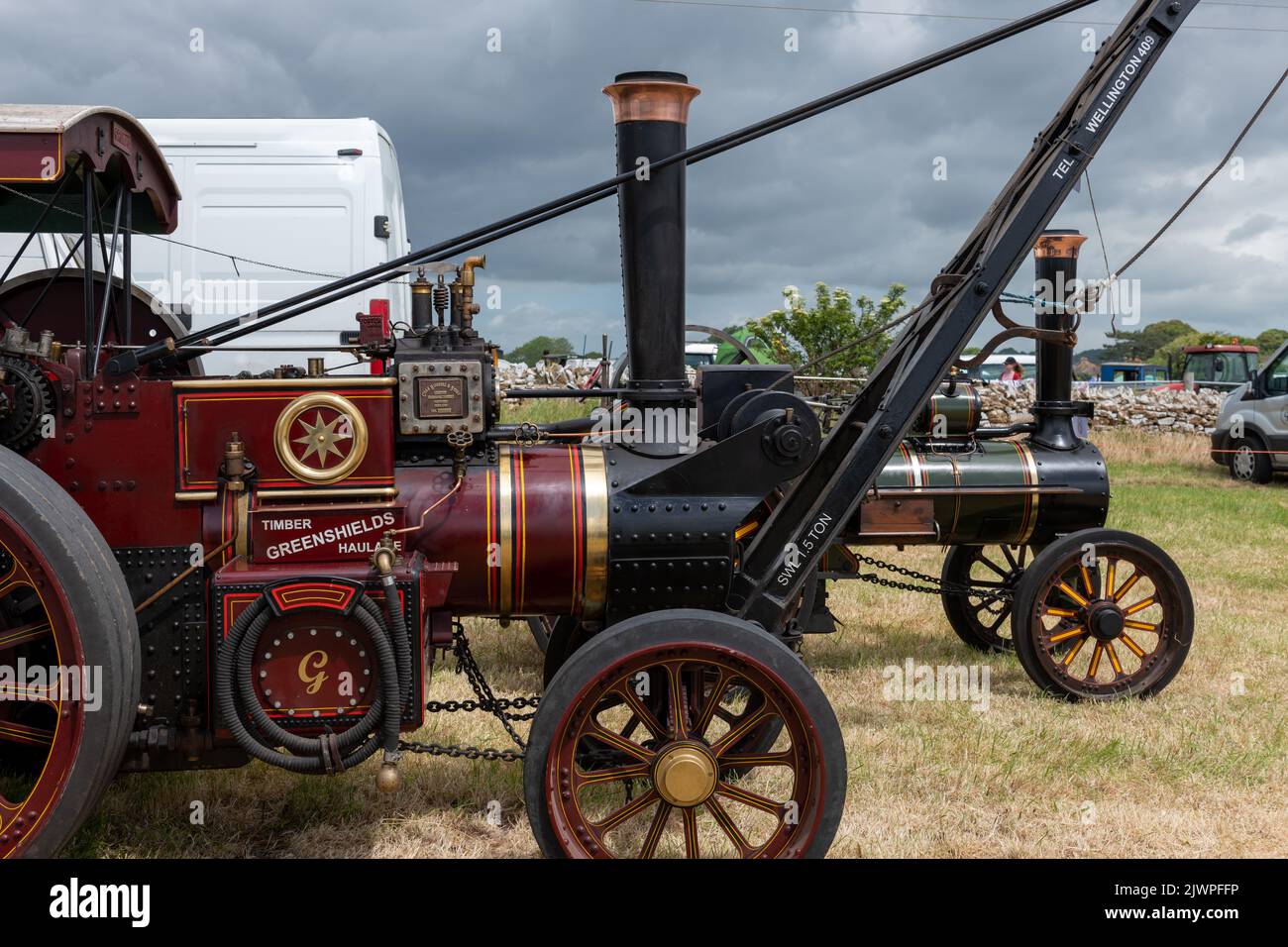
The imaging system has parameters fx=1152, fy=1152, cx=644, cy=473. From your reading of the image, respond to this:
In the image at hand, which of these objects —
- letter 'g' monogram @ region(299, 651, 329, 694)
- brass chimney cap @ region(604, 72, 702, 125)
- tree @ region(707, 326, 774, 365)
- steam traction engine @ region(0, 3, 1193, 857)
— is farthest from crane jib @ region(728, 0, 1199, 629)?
tree @ region(707, 326, 774, 365)

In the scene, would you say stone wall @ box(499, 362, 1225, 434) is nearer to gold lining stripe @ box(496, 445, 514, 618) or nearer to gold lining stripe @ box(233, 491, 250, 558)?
gold lining stripe @ box(496, 445, 514, 618)

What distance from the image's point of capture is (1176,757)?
15.1ft

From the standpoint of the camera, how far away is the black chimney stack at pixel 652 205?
11.0 feet

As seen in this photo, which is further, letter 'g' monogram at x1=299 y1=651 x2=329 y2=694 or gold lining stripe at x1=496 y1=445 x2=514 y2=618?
gold lining stripe at x1=496 y1=445 x2=514 y2=618

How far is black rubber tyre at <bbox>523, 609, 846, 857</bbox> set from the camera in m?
3.02

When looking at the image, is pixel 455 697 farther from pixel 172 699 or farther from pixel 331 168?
pixel 331 168

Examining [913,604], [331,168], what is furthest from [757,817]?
[331,168]

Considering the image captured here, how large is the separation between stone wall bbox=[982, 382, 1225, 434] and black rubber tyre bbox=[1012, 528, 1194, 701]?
14107mm

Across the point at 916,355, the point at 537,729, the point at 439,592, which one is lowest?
the point at 537,729

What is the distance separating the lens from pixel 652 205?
3350mm

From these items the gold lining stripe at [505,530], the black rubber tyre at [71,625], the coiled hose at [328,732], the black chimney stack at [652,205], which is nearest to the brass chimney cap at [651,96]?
the black chimney stack at [652,205]

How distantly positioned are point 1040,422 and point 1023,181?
2.47 m

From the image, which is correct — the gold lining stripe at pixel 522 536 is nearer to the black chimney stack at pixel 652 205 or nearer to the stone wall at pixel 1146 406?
the black chimney stack at pixel 652 205
